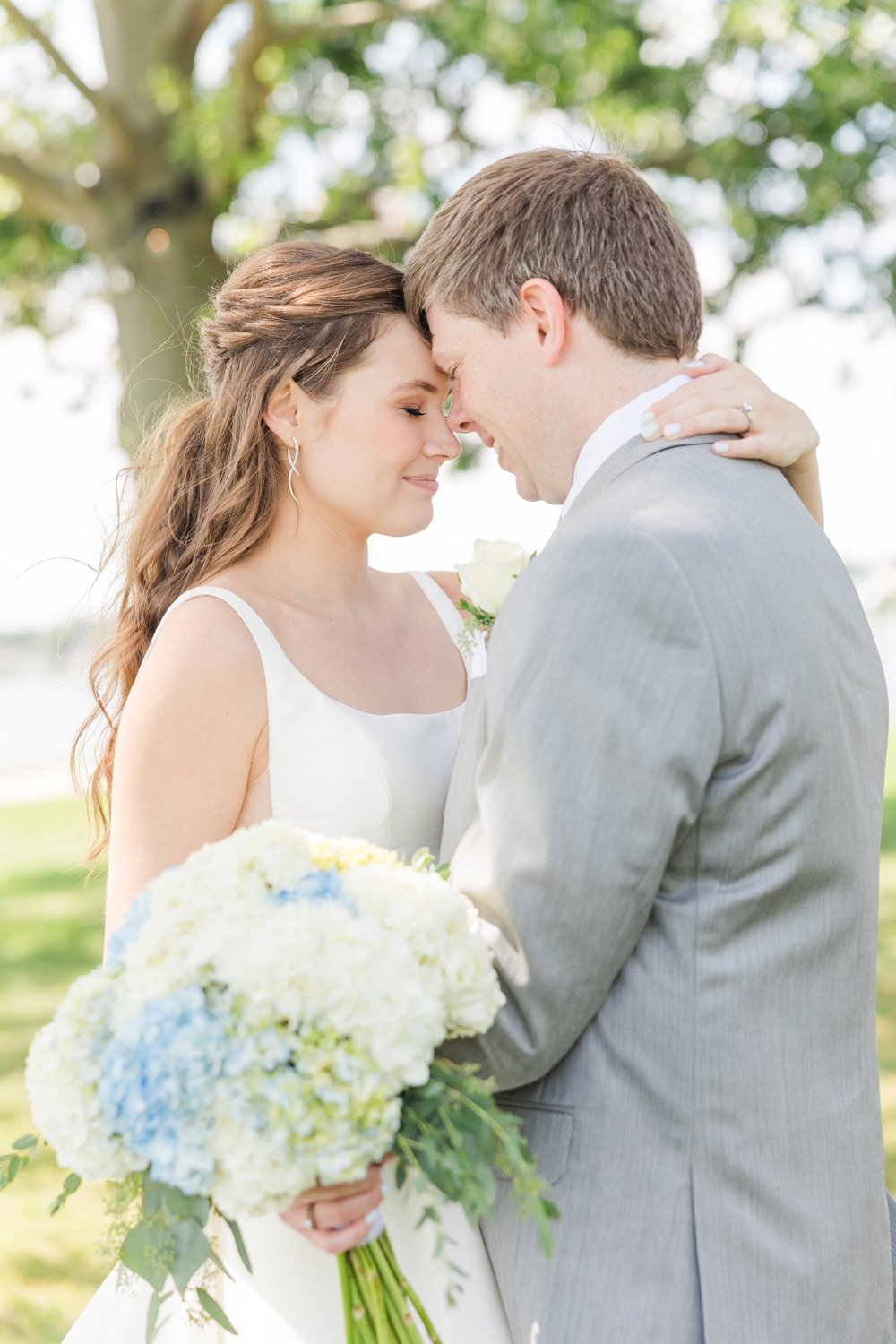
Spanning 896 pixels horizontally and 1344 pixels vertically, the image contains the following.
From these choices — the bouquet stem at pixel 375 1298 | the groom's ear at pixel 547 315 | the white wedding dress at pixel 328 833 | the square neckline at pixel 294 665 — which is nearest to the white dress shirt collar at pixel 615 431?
the groom's ear at pixel 547 315

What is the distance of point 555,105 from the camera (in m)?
7.43

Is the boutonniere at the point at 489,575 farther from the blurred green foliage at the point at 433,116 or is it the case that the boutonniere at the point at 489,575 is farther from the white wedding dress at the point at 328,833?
the blurred green foliage at the point at 433,116

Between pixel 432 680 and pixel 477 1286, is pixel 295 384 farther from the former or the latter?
pixel 477 1286

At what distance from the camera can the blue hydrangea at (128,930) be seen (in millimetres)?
1818

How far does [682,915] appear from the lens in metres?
1.99

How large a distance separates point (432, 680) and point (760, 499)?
53.4 inches

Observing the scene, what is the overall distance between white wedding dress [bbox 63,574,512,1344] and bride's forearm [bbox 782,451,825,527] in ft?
2.44

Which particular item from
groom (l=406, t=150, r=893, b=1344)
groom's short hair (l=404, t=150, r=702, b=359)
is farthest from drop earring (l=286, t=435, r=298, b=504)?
groom (l=406, t=150, r=893, b=1344)

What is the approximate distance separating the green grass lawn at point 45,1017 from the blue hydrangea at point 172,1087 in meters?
0.26

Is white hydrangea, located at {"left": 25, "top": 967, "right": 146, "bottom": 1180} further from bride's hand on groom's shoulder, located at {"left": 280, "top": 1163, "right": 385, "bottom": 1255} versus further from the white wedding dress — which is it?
the white wedding dress

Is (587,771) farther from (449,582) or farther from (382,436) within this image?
(449,582)

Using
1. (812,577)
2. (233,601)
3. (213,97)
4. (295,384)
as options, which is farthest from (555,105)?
(812,577)

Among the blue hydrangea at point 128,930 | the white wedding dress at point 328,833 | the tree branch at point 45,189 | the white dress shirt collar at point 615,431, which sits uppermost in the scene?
the white dress shirt collar at point 615,431

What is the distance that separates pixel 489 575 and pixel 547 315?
0.58 meters
